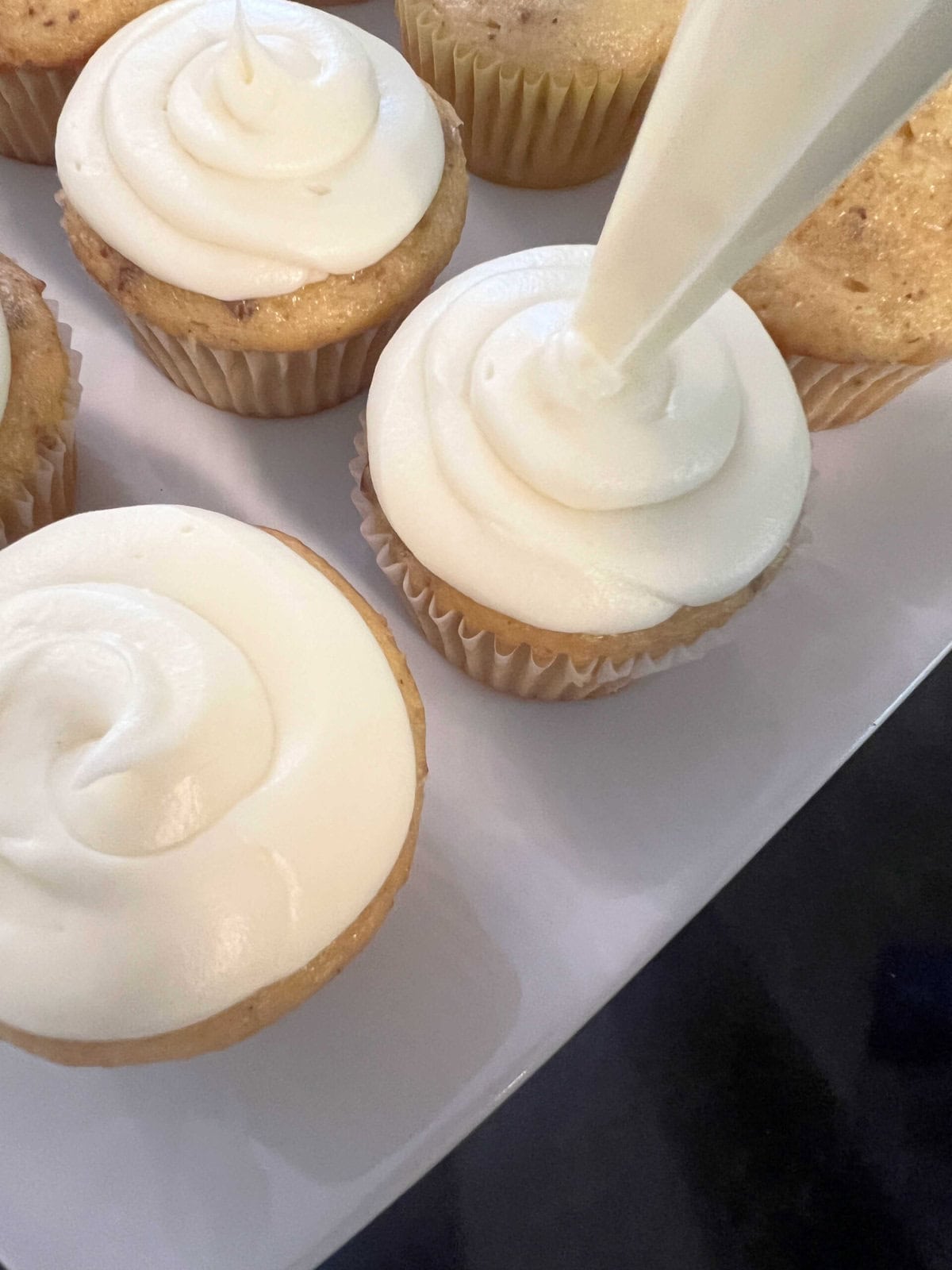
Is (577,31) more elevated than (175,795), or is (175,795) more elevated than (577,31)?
(577,31)

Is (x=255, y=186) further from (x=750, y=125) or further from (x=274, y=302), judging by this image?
(x=750, y=125)

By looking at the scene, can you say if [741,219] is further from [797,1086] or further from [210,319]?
[797,1086]

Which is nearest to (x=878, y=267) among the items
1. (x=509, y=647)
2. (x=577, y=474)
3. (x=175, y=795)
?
(x=577, y=474)

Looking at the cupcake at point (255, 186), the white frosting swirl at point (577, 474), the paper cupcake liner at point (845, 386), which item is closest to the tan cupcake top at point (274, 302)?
the cupcake at point (255, 186)

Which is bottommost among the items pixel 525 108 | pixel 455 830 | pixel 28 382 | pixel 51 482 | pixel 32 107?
pixel 455 830

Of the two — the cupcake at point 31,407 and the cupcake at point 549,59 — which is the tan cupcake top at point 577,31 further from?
the cupcake at point 31,407
